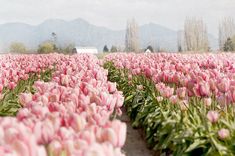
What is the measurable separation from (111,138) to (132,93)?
26.3 ft

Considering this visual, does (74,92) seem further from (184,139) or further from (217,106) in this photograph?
(217,106)

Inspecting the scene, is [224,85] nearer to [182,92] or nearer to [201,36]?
[182,92]

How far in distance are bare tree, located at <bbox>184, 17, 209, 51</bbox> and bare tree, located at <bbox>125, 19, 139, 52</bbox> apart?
52.4ft

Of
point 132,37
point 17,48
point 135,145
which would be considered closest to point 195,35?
point 132,37

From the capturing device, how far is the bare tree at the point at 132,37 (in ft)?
278

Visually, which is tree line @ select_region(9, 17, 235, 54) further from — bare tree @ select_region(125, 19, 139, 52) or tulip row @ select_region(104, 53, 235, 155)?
tulip row @ select_region(104, 53, 235, 155)

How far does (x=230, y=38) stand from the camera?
72438 millimetres

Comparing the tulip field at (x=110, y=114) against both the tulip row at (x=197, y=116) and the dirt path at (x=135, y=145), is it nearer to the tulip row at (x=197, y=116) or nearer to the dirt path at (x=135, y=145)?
the tulip row at (x=197, y=116)

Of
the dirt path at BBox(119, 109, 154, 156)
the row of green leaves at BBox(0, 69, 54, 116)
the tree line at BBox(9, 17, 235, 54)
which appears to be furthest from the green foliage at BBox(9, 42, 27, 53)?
the dirt path at BBox(119, 109, 154, 156)

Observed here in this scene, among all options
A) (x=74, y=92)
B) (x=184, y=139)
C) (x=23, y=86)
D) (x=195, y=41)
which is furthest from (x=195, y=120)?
(x=195, y=41)

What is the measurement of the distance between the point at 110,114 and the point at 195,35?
6544cm

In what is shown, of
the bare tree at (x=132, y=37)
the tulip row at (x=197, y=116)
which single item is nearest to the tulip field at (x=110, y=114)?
the tulip row at (x=197, y=116)

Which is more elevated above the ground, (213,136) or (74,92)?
(74,92)

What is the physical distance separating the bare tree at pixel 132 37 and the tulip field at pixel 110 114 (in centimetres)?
7450
